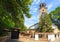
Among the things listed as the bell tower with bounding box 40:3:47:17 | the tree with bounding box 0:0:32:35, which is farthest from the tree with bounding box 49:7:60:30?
the tree with bounding box 0:0:32:35

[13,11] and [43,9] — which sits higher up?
[43,9]

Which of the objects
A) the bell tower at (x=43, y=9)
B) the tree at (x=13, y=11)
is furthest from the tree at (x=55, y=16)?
the tree at (x=13, y=11)

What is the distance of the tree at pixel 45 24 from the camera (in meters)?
35.2

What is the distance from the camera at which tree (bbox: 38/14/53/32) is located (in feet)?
116

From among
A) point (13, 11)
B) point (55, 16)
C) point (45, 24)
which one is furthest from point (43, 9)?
point (13, 11)

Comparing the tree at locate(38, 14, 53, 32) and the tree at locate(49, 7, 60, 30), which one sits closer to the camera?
the tree at locate(38, 14, 53, 32)

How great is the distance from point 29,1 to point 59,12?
45.0 metres

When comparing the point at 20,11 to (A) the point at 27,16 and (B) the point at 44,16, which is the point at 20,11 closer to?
(A) the point at 27,16

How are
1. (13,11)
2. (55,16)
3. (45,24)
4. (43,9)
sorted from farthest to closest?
(55,16) → (43,9) → (45,24) → (13,11)

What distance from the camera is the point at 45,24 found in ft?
117

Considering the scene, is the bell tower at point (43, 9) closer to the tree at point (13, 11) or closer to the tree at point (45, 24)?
the tree at point (45, 24)

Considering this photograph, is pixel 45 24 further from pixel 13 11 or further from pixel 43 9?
pixel 13 11

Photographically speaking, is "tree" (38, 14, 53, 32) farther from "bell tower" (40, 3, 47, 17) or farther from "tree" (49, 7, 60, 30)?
"tree" (49, 7, 60, 30)

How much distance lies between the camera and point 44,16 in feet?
121
